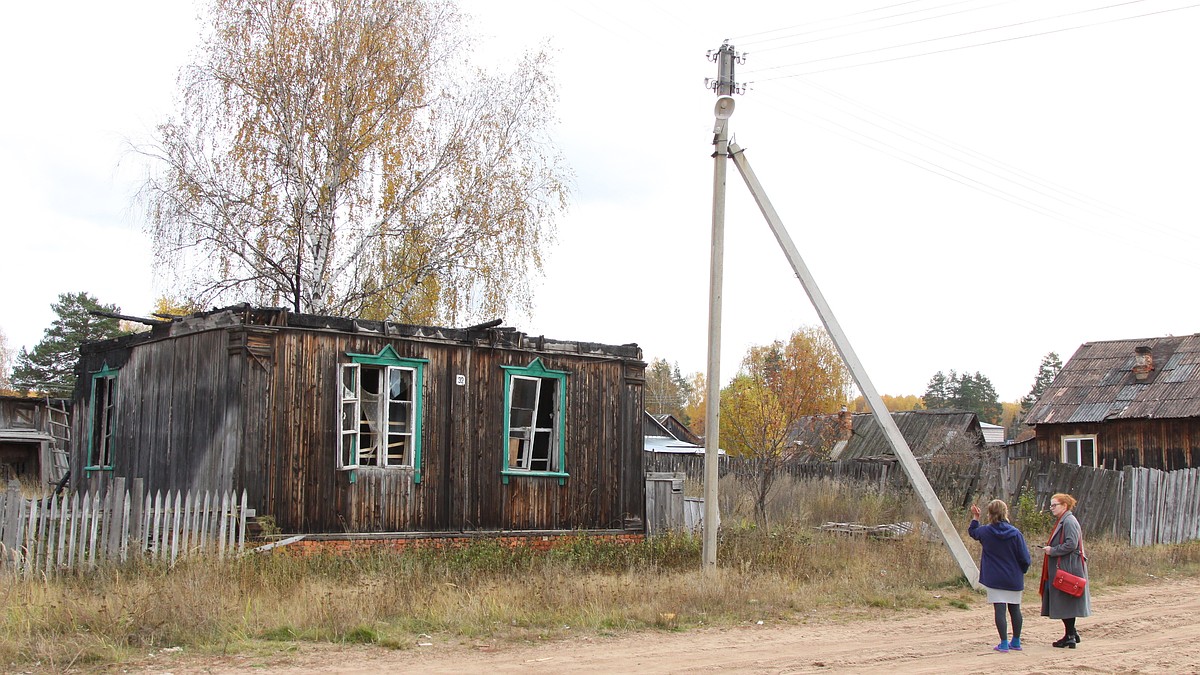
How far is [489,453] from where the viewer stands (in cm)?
1510

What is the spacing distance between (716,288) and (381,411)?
5.09m

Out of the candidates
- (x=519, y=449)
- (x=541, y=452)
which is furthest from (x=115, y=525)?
(x=541, y=452)

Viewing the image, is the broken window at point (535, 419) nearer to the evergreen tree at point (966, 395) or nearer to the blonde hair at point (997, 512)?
the blonde hair at point (997, 512)

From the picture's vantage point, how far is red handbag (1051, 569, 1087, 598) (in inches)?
353

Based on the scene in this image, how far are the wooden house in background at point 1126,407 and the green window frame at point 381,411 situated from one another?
2120cm

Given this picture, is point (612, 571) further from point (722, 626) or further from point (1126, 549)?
point (1126, 549)

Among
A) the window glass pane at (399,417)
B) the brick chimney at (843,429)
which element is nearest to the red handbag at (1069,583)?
the window glass pane at (399,417)

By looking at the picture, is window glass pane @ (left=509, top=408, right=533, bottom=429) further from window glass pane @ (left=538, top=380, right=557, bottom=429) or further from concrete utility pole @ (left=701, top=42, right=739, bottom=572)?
concrete utility pole @ (left=701, top=42, right=739, bottom=572)

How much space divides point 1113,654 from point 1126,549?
370 inches

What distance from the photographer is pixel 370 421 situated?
46.2ft

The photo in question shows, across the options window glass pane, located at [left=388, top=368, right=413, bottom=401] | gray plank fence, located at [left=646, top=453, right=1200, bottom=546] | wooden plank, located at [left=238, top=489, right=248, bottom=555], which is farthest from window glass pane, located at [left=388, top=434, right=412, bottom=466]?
gray plank fence, located at [left=646, top=453, right=1200, bottom=546]

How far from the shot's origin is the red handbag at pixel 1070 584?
8.98 meters

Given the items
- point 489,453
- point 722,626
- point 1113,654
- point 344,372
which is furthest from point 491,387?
point 1113,654

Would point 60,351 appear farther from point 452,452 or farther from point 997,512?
point 997,512
